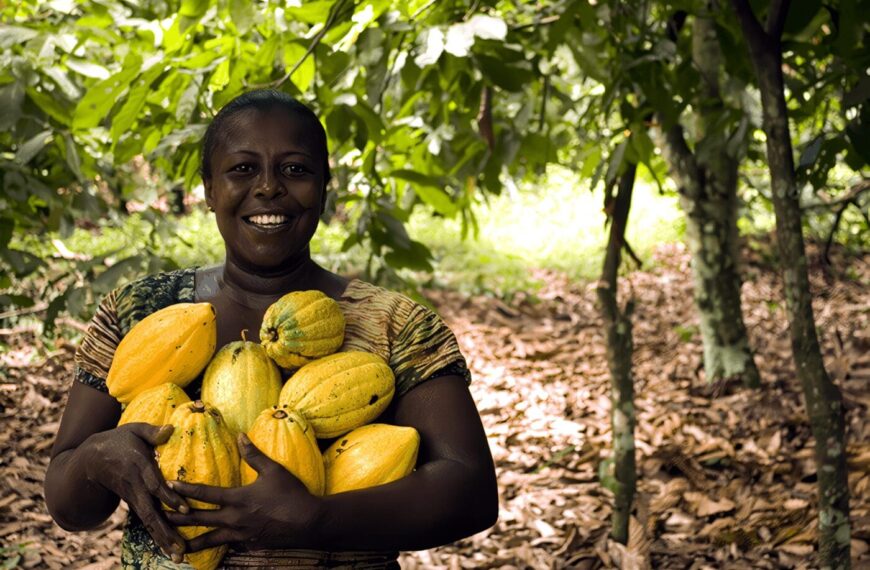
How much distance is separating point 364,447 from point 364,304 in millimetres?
315

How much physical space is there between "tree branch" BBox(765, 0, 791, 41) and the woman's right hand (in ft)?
5.41

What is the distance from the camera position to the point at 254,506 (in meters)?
1.18

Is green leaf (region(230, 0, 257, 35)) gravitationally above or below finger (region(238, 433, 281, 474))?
above

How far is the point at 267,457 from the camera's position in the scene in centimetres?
119

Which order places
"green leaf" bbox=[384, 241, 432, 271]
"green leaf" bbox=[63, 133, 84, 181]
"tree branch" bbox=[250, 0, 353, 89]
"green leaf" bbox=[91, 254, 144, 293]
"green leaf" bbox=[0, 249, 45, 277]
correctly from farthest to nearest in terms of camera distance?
"green leaf" bbox=[0, 249, 45, 277], "green leaf" bbox=[91, 254, 144, 293], "green leaf" bbox=[63, 133, 84, 181], "green leaf" bbox=[384, 241, 432, 271], "tree branch" bbox=[250, 0, 353, 89]

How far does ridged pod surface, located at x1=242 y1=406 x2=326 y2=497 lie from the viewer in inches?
47.5

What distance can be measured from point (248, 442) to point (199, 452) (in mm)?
60

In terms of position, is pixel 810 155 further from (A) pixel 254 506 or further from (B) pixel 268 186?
(A) pixel 254 506

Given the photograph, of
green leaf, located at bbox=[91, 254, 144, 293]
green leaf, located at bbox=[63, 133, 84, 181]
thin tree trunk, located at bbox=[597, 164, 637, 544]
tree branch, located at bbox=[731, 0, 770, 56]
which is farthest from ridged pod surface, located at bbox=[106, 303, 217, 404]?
thin tree trunk, located at bbox=[597, 164, 637, 544]

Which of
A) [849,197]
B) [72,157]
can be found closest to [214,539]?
[72,157]

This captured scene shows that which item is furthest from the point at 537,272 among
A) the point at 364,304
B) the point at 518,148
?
the point at 364,304

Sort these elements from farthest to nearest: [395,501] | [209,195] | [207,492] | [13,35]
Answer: [13,35] → [209,195] → [395,501] → [207,492]

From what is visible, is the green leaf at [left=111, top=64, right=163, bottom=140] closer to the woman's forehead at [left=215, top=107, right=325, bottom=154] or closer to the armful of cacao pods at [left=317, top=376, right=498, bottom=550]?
the woman's forehead at [left=215, top=107, right=325, bottom=154]

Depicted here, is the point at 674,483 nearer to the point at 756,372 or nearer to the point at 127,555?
the point at 756,372
